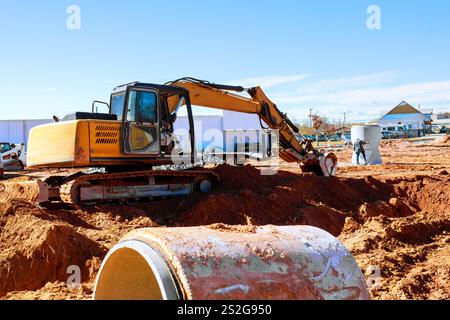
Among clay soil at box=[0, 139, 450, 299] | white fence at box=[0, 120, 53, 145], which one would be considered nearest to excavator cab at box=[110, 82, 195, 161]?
clay soil at box=[0, 139, 450, 299]

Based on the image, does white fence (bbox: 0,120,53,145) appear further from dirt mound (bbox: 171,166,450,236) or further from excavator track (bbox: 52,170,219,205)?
dirt mound (bbox: 171,166,450,236)

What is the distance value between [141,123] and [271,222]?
3458mm

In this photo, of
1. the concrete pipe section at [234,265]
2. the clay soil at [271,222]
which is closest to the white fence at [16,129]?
the clay soil at [271,222]

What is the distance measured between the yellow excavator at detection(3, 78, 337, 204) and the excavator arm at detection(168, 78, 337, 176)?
300 mm

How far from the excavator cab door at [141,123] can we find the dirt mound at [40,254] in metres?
3.13

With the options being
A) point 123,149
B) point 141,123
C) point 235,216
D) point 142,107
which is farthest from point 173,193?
point 142,107

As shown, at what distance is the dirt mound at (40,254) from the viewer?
6.90m

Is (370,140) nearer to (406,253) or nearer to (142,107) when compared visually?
(142,107)

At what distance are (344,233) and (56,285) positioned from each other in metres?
5.78

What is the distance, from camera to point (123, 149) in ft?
35.6

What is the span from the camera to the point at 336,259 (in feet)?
10.5

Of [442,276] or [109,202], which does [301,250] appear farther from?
[109,202]

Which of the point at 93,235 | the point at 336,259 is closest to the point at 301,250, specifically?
the point at 336,259

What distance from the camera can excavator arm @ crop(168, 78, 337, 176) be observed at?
1277cm
